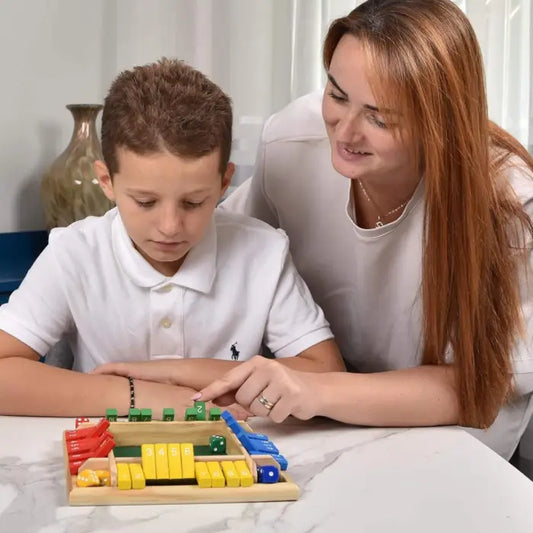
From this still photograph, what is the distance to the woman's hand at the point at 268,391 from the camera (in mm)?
1280

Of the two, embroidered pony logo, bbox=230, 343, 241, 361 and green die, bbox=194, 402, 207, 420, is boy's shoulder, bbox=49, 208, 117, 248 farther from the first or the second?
green die, bbox=194, 402, 207, 420

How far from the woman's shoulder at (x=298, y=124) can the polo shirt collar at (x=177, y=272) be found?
0.36 metres

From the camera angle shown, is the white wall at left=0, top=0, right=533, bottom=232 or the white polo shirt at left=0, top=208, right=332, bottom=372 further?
the white wall at left=0, top=0, right=533, bottom=232

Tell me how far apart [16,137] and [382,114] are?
1280 mm

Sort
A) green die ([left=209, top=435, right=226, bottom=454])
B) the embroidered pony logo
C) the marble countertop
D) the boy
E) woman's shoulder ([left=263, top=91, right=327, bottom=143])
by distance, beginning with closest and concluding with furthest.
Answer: the marble countertop
green die ([left=209, top=435, right=226, bottom=454])
the boy
the embroidered pony logo
woman's shoulder ([left=263, top=91, right=327, bottom=143])

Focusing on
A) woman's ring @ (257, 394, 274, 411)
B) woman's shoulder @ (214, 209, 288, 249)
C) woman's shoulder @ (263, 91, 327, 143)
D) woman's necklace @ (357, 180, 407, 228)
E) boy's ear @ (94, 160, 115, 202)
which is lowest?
woman's ring @ (257, 394, 274, 411)

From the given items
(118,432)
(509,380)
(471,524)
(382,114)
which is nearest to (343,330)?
(509,380)

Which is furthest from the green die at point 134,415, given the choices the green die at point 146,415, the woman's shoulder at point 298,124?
the woman's shoulder at point 298,124

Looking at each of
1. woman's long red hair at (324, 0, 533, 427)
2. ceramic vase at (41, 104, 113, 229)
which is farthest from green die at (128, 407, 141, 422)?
ceramic vase at (41, 104, 113, 229)

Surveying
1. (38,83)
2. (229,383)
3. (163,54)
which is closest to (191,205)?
(229,383)

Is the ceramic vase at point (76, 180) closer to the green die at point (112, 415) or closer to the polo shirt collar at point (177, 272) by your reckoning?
the polo shirt collar at point (177, 272)

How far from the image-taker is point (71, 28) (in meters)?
2.52

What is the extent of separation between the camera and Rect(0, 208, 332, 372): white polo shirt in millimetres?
1561

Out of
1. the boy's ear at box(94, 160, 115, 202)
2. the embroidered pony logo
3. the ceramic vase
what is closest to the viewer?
the boy's ear at box(94, 160, 115, 202)
